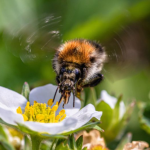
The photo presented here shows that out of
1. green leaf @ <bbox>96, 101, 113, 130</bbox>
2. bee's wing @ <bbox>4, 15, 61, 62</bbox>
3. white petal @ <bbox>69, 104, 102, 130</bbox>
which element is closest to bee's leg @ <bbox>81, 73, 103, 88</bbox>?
green leaf @ <bbox>96, 101, 113, 130</bbox>

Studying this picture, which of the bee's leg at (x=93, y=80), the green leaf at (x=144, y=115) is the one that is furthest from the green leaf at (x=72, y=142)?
the green leaf at (x=144, y=115)

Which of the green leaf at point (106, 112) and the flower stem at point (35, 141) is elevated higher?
the green leaf at point (106, 112)

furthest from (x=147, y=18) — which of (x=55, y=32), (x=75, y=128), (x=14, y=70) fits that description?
(x=75, y=128)

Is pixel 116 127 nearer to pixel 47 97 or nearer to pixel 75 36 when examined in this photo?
pixel 47 97

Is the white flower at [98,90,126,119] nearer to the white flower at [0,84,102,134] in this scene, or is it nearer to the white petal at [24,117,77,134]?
the white flower at [0,84,102,134]

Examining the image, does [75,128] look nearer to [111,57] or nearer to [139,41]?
[111,57]

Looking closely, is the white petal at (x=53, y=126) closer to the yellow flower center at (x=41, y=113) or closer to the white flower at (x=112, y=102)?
Answer: the yellow flower center at (x=41, y=113)

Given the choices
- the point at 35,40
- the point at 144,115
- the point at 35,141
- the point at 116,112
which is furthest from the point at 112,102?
the point at 35,141
